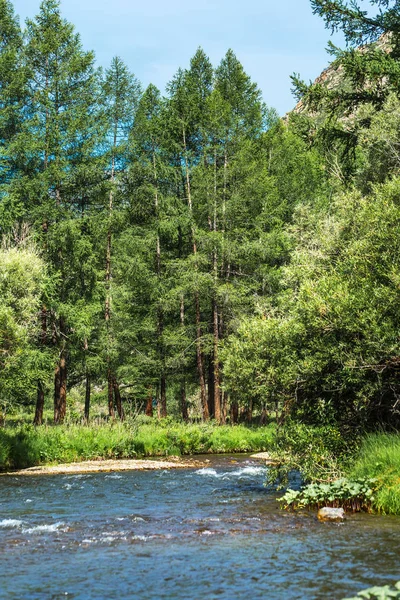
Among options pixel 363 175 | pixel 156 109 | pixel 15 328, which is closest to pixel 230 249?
pixel 156 109

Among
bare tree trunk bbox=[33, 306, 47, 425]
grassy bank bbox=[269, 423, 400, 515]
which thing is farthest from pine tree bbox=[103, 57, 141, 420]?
grassy bank bbox=[269, 423, 400, 515]

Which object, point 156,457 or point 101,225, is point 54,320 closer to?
point 101,225

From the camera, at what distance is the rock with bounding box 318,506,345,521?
12.9m

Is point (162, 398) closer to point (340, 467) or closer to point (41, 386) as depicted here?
point (41, 386)

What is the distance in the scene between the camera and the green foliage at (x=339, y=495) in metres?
13.6

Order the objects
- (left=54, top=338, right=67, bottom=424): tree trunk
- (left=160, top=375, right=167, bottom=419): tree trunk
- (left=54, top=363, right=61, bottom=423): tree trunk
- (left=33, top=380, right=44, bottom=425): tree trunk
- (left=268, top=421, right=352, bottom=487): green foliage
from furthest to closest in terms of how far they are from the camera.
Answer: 1. (left=160, top=375, right=167, bottom=419): tree trunk
2. (left=54, top=363, right=61, bottom=423): tree trunk
3. (left=54, top=338, right=67, bottom=424): tree trunk
4. (left=33, top=380, right=44, bottom=425): tree trunk
5. (left=268, top=421, right=352, bottom=487): green foliage

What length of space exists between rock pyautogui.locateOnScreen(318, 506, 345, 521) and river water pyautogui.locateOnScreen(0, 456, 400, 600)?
23cm

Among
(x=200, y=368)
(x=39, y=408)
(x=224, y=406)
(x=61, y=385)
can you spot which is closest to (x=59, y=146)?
(x=61, y=385)

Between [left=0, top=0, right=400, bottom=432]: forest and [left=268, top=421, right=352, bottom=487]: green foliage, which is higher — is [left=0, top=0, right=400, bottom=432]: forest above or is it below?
above

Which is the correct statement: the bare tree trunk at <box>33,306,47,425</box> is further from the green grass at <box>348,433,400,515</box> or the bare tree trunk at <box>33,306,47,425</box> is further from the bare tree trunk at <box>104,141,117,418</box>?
the green grass at <box>348,433,400,515</box>

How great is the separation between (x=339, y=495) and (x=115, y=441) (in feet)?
46.8

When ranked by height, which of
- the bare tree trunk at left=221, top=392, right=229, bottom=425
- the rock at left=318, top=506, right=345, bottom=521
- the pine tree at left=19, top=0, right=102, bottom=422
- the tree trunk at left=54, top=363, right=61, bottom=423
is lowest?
the rock at left=318, top=506, right=345, bottom=521

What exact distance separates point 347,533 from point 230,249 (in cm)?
3010

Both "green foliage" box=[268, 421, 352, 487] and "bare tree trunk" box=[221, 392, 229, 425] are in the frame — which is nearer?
"green foliage" box=[268, 421, 352, 487]
